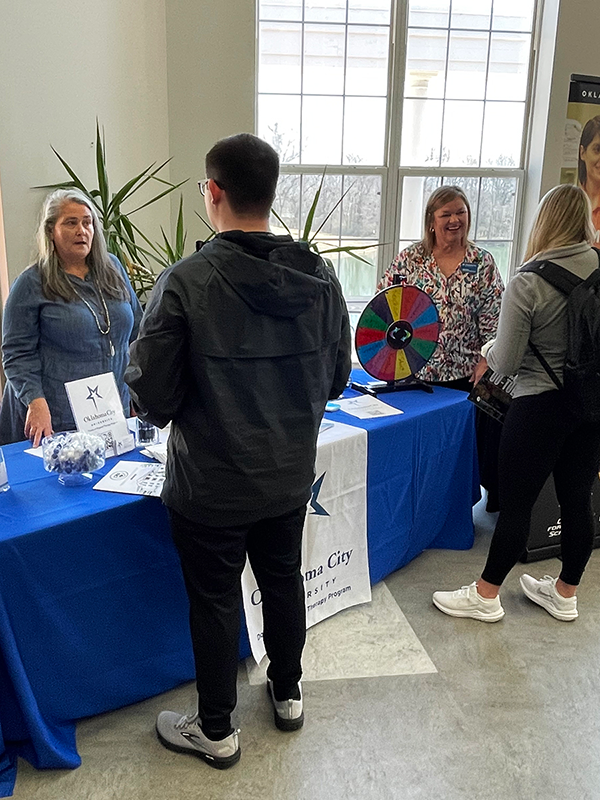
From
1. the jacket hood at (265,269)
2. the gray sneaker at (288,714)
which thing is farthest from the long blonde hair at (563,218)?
the gray sneaker at (288,714)

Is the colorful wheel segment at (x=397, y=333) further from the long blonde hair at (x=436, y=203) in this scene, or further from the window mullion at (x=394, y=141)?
the window mullion at (x=394, y=141)

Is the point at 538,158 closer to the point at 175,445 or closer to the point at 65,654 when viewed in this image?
the point at 175,445

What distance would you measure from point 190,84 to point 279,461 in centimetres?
268

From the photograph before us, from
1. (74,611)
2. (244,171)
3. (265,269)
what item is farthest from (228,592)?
(244,171)

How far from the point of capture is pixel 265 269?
4.13 ft

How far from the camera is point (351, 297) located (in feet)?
13.5

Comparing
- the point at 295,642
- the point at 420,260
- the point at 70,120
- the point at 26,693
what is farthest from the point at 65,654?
the point at 70,120

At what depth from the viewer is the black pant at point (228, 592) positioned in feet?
4.78

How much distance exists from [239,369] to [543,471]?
1118mm

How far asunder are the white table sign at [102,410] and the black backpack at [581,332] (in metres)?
1.18

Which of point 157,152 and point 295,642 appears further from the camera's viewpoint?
point 157,152

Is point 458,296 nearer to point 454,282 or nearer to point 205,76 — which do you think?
point 454,282

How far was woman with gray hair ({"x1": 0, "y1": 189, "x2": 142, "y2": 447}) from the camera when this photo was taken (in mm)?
2016

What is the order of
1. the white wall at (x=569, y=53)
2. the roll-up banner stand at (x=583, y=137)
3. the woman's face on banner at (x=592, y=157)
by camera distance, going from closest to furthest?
the white wall at (x=569, y=53) → the roll-up banner stand at (x=583, y=137) → the woman's face on banner at (x=592, y=157)
